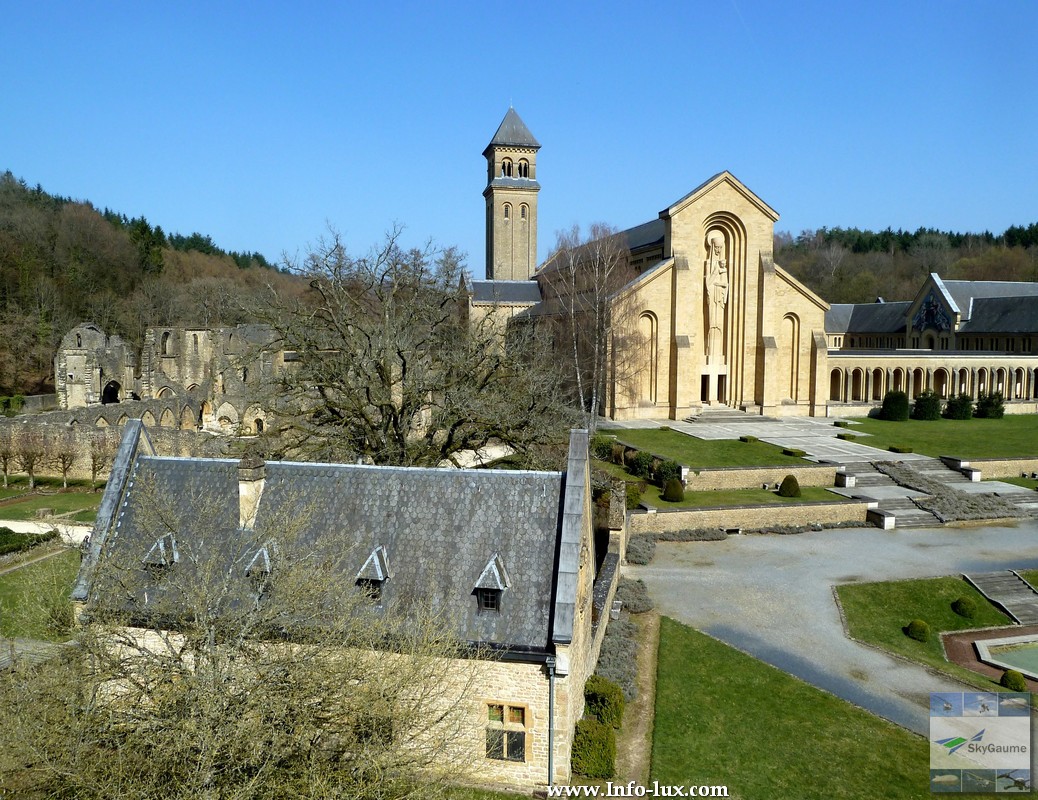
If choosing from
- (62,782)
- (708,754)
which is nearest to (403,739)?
(62,782)

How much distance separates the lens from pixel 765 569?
25000 mm

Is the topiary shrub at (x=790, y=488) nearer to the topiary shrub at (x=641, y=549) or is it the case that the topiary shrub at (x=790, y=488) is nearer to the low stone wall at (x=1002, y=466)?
the topiary shrub at (x=641, y=549)

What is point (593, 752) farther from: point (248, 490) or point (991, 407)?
point (991, 407)

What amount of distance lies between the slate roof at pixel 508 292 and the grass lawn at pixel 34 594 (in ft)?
132

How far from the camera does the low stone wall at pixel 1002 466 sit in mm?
36469

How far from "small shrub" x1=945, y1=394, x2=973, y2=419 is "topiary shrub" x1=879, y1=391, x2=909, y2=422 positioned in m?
3.89

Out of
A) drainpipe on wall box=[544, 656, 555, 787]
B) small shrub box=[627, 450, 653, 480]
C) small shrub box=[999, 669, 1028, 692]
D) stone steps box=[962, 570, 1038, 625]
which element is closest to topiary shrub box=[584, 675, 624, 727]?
drainpipe on wall box=[544, 656, 555, 787]

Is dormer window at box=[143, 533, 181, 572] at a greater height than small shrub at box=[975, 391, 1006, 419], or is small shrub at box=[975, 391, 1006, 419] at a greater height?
small shrub at box=[975, 391, 1006, 419]

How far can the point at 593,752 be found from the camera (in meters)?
13.4

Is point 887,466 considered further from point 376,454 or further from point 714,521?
point 376,454

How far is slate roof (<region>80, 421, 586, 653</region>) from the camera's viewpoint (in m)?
12.6

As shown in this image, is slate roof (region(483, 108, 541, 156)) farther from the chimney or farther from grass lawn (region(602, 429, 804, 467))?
the chimney

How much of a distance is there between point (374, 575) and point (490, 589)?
2.13 meters

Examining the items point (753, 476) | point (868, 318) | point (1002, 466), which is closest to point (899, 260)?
point (868, 318)
